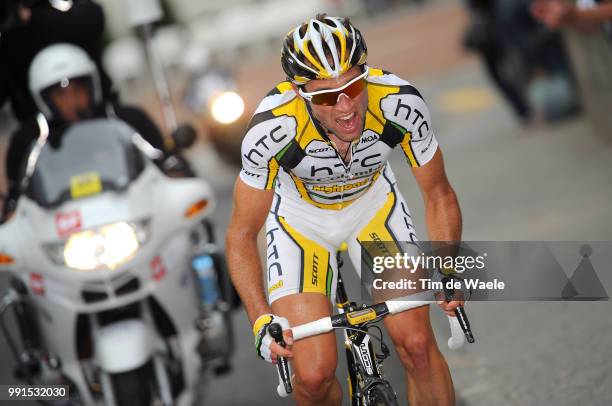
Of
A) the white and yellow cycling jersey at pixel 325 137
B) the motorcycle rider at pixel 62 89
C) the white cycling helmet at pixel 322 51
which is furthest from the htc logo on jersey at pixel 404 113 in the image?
the motorcycle rider at pixel 62 89

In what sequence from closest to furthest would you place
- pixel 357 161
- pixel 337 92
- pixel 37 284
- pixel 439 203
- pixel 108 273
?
pixel 337 92 → pixel 439 203 → pixel 357 161 → pixel 108 273 → pixel 37 284

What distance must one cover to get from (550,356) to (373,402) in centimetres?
228

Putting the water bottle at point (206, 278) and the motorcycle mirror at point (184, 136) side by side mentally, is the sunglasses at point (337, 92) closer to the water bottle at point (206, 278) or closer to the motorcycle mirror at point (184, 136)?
the water bottle at point (206, 278)

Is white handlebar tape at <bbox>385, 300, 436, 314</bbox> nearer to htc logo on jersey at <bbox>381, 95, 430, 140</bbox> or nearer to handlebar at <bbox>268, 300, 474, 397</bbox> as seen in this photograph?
handlebar at <bbox>268, 300, 474, 397</bbox>

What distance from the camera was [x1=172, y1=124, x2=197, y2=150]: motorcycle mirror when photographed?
674 cm

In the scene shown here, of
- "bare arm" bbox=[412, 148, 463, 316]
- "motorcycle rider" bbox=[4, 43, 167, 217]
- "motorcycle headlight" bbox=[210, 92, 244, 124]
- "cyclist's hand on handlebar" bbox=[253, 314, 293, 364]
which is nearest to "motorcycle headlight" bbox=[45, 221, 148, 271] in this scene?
"motorcycle rider" bbox=[4, 43, 167, 217]

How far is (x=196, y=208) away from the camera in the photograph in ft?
20.3

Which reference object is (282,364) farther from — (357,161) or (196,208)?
(196,208)

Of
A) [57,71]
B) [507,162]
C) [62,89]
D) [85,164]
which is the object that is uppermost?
[57,71]

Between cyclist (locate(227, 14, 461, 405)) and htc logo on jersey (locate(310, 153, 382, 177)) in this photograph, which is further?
htc logo on jersey (locate(310, 153, 382, 177))

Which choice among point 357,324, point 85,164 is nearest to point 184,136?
point 85,164

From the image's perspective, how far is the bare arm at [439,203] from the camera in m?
4.46

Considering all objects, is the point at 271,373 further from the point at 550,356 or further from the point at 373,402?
the point at 373,402

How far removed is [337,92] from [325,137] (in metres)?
0.38
